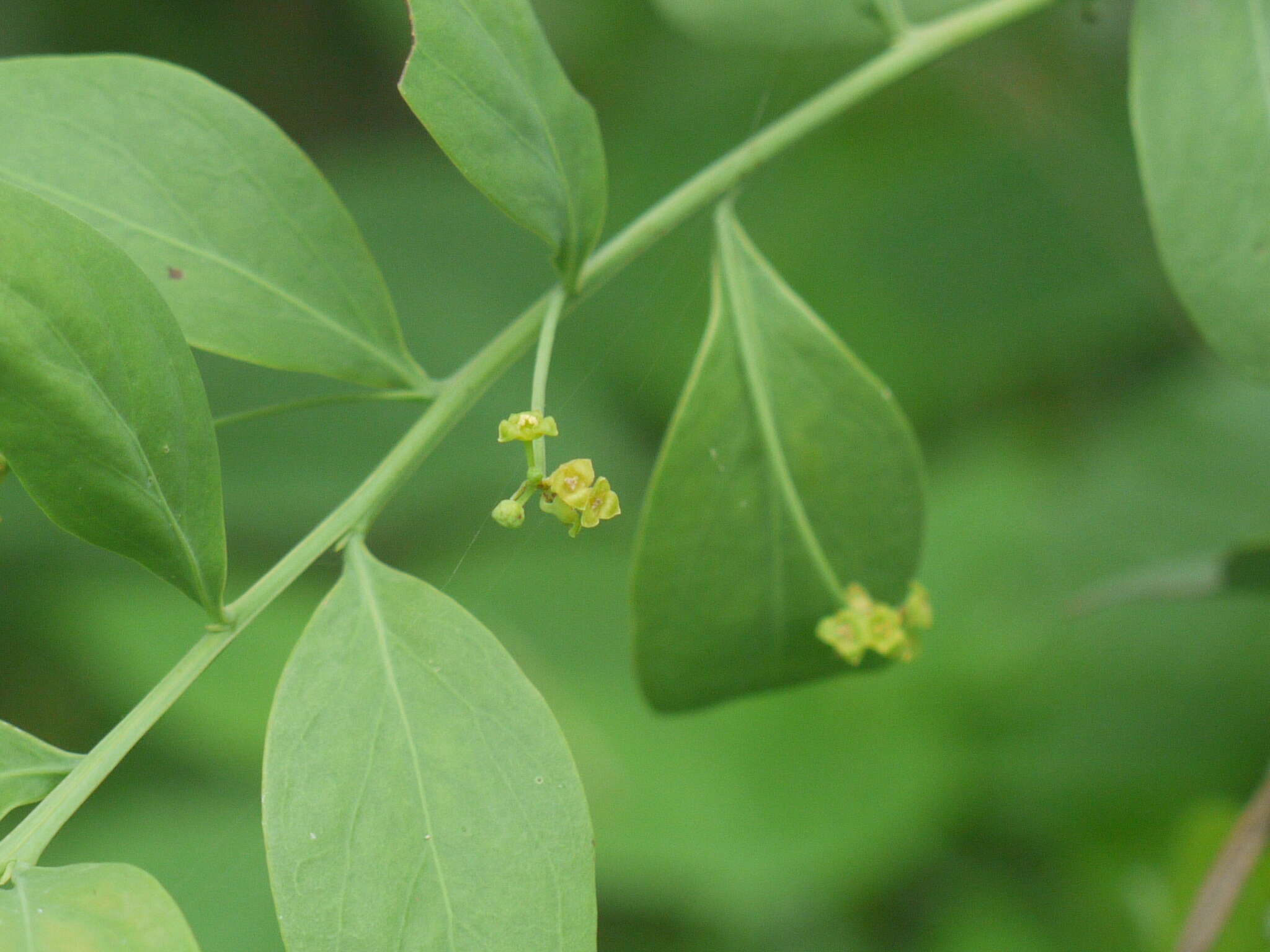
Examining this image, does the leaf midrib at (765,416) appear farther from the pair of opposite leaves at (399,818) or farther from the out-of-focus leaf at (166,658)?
the out-of-focus leaf at (166,658)

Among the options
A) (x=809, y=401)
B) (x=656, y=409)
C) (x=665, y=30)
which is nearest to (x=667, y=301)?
(x=656, y=409)

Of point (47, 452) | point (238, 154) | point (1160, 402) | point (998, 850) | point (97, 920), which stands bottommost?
point (998, 850)

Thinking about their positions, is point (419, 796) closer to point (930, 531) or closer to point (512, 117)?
point (512, 117)

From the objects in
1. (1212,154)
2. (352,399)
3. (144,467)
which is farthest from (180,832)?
(1212,154)

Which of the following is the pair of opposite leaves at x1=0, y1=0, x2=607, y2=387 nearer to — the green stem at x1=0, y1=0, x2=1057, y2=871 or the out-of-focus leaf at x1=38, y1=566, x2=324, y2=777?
the green stem at x1=0, y1=0, x2=1057, y2=871

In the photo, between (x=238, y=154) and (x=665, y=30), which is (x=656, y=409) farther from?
(x=238, y=154)

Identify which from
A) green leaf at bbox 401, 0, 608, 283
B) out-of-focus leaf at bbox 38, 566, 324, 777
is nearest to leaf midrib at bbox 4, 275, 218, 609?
green leaf at bbox 401, 0, 608, 283
